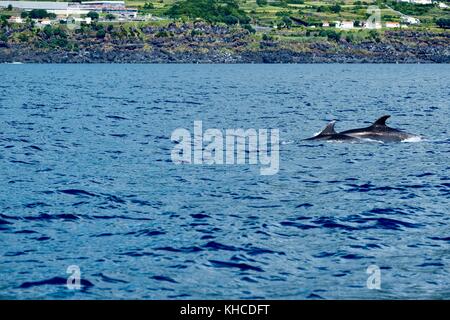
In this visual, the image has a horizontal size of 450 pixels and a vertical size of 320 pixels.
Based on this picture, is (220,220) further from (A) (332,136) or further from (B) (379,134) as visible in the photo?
(B) (379,134)

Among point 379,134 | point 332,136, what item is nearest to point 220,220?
point 332,136

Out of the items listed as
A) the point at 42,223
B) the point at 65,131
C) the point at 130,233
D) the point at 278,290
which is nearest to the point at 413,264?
the point at 278,290

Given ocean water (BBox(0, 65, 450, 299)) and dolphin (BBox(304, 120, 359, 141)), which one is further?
dolphin (BBox(304, 120, 359, 141))

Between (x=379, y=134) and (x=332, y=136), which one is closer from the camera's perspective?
(x=379, y=134)

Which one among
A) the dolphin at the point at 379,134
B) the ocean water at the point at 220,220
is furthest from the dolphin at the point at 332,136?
the ocean water at the point at 220,220

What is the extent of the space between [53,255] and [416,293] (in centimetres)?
1025

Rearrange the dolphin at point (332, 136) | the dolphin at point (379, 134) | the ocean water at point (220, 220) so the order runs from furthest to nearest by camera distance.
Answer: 1. the dolphin at point (379, 134)
2. the dolphin at point (332, 136)
3. the ocean water at point (220, 220)

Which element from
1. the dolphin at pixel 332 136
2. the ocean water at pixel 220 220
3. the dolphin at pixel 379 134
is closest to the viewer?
the ocean water at pixel 220 220

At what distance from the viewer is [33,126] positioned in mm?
65938

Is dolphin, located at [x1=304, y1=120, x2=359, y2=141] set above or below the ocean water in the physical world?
below

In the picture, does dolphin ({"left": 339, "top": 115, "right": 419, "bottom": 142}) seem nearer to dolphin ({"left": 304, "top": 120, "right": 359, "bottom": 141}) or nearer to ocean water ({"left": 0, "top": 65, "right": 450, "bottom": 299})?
dolphin ({"left": 304, "top": 120, "right": 359, "bottom": 141})

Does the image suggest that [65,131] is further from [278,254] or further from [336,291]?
[336,291]

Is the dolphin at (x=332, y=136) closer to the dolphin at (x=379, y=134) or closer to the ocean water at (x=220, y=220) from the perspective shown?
the dolphin at (x=379, y=134)

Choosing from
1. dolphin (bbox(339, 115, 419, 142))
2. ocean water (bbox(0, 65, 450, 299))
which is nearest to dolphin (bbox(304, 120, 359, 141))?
dolphin (bbox(339, 115, 419, 142))
